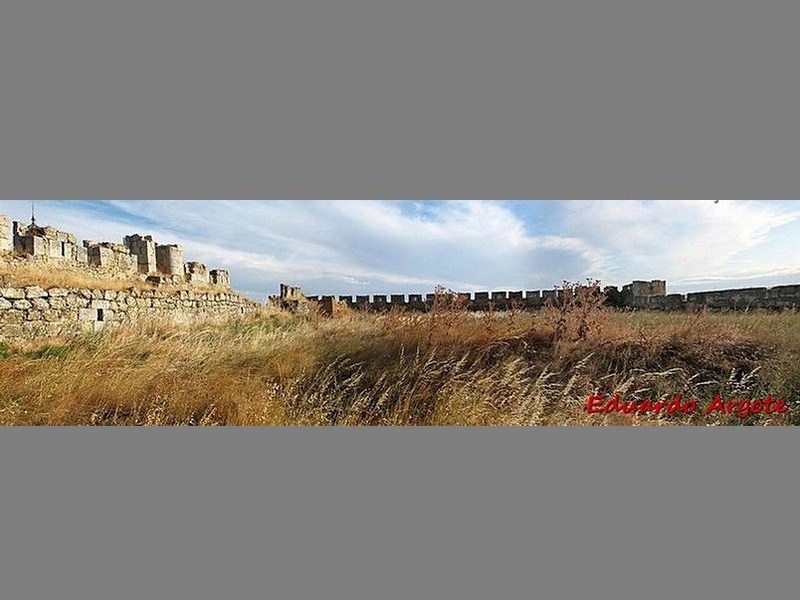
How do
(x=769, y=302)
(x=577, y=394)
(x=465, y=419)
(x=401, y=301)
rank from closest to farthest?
(x=465, y=419), (x=577, y=394), (x=769, y=302), (x=401, y=301)

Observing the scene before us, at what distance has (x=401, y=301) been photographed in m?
4.24

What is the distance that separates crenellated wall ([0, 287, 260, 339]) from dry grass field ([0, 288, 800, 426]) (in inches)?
9.1

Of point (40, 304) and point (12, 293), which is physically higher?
point (12, 293)

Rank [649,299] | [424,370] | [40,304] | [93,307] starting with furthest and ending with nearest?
[93,307], [40,304], [649,299], [424,370]

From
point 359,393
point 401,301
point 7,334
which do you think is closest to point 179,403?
point 359,393

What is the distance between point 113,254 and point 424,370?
13.7 ft

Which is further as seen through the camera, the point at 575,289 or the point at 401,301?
the point at 401,301

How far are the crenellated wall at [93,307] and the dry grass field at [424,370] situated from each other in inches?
9.1

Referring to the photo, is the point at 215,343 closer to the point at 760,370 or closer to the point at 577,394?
the point at 577,394

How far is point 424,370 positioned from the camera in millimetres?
3719

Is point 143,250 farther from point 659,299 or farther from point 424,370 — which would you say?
point 659,299

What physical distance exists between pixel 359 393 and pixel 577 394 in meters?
1.95

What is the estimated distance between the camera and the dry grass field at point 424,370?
3.44m

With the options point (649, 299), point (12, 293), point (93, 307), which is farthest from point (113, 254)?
point (649, 299)
